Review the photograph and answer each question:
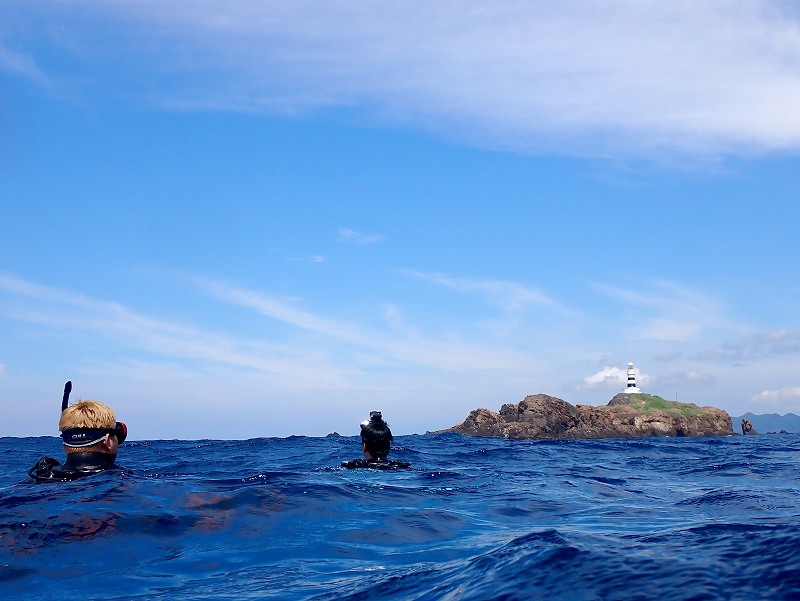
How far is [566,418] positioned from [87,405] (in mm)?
44567

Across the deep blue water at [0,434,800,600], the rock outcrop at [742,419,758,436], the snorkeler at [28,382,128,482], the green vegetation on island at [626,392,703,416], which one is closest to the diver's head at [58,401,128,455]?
the snorkeler at [28,382,128,482]

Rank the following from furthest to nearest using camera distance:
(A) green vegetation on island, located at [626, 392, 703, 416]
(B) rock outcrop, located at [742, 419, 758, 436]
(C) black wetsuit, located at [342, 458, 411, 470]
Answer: (B) rock outcrop, located at [742, 419, 758, 436] < (A) green vegetation on island, located at [626, 392, 703, 416] < (C) black wetsuit, located at [342, 458, 411, 470]

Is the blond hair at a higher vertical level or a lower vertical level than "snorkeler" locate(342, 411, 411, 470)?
higher

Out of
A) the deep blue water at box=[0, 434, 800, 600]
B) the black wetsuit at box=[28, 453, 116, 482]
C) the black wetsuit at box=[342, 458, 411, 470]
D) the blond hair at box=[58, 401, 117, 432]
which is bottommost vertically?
the deep blue water at box=[0, 434, 800, 600]

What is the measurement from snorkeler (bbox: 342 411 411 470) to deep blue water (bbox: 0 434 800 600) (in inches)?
57.6

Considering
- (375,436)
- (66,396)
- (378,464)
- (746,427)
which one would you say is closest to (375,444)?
(375,436)

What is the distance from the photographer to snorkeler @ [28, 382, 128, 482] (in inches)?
279

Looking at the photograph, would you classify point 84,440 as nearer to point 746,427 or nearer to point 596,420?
point 596,420

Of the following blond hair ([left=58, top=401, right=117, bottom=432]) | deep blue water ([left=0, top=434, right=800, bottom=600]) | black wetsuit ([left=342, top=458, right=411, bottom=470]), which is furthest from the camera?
black wetsuit ([left=342, top=458, right=411, bottom=470])

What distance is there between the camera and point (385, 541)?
5.78 metres

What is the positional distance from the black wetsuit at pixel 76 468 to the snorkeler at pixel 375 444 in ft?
15.6

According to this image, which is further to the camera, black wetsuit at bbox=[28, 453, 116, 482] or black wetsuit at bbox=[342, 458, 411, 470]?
black wetsuit at bbox=[342, 458, 411, 470]

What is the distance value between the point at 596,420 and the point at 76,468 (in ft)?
156

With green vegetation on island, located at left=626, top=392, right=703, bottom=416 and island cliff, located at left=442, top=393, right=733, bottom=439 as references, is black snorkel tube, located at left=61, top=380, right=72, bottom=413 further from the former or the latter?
green vegetation on island, located at left=626, top=392, right=703, bottom=416
